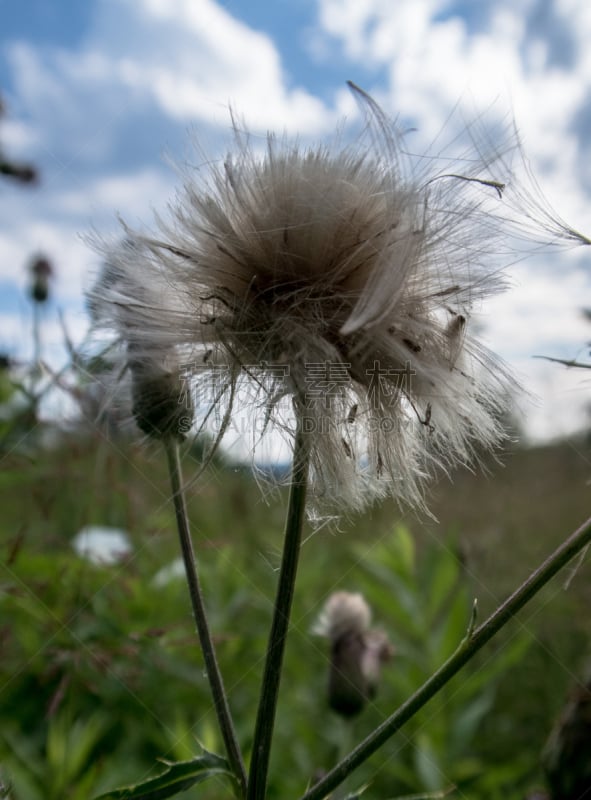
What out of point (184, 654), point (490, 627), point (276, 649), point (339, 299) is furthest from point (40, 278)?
point (490, 627)

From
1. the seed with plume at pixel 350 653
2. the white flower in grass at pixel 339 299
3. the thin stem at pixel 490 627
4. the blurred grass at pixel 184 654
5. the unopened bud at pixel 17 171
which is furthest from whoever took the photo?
the unopened bud at pixel 17 171

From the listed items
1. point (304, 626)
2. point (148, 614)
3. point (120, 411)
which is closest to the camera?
point (120, 411)

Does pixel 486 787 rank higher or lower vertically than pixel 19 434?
lower

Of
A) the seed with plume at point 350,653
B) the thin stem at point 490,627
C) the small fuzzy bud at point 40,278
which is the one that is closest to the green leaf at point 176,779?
the thin stem at point 490,627

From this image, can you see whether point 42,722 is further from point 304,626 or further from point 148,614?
point 304,626

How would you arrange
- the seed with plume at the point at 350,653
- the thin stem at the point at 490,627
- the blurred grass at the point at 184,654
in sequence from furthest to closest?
the blurred grass at the point at 184,654 < the seed with plume at the point at 350,653 < the thin stem at the point at 490,627

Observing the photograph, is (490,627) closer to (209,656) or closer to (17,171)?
(209,656)

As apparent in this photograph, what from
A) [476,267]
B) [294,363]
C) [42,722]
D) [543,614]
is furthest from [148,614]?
[543,614]

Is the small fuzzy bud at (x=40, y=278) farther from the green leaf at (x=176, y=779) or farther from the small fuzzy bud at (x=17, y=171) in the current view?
the green leaf at (x=176, y=779)
